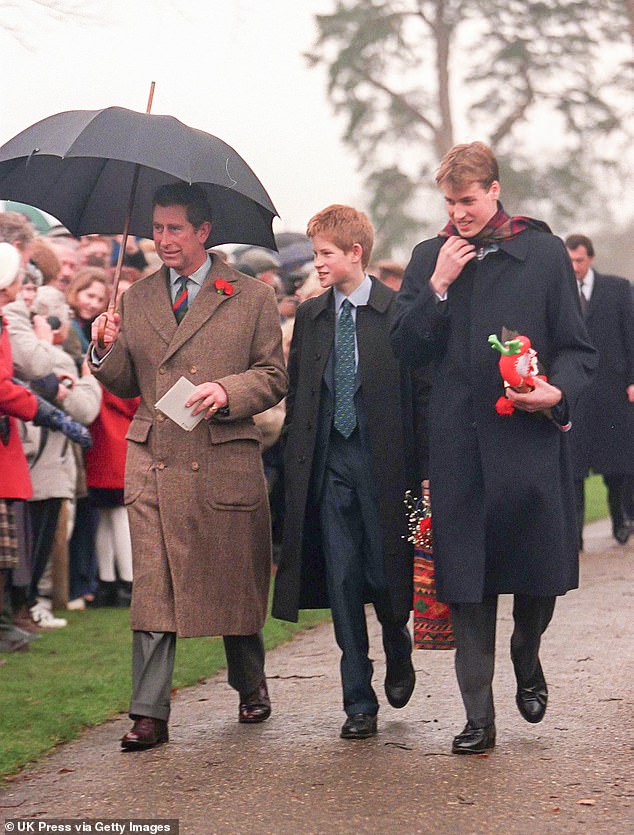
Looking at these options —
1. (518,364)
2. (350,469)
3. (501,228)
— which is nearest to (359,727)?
(350,469)

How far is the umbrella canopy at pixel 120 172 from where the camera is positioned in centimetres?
567

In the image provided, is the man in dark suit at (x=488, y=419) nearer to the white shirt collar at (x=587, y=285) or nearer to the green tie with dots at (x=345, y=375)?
the green tie with dots at (x=345, y=375)

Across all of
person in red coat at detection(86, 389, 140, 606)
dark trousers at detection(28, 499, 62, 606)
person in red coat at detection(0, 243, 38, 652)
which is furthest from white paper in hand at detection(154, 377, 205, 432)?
person in red coat at detection(86, 389, 140, 606)

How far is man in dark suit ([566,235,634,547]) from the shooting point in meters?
11.6

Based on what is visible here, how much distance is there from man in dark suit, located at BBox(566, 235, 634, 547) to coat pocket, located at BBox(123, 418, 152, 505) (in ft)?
19.4

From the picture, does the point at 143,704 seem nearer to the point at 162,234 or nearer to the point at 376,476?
the point at 376,476

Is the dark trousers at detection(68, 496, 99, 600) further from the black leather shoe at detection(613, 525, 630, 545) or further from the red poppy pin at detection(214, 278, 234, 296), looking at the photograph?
the black leather shoe at detection(613, 525, 630, 545)

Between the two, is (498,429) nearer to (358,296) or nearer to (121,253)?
(358,296)

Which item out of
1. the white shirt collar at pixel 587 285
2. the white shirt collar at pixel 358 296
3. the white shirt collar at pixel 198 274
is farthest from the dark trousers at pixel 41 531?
the white shirt collar at pixel 587 285

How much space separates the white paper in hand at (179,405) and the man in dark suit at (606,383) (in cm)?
608

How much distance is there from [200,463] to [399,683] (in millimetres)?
1159

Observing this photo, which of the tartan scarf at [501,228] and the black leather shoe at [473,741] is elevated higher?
the tartan scarf at [501,228]

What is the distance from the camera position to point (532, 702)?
588 centimetres

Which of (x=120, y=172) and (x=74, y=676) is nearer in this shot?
(x=120, y=172)
